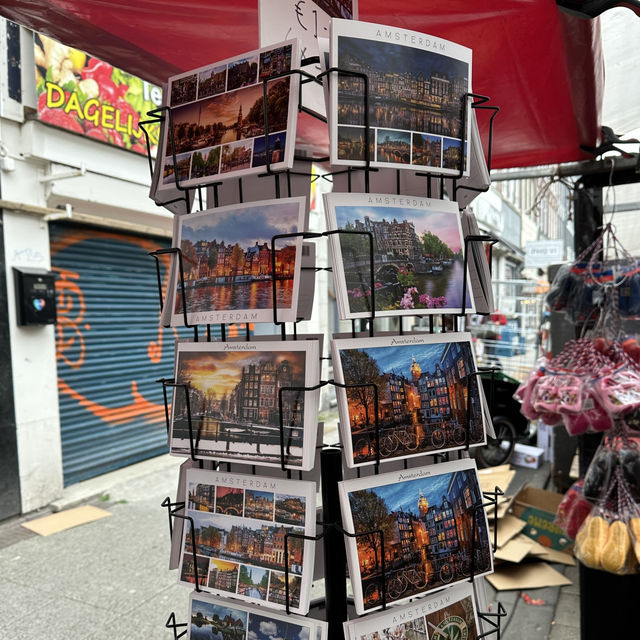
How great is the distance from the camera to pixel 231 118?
1406 mm

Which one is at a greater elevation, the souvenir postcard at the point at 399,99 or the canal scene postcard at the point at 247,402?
the souvenir postcard at the point at 399,99

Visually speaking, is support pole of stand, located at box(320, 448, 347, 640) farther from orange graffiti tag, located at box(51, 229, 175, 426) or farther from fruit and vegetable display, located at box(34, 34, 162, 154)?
orange graffiti tag, located at box(51, 229, 175, 426)

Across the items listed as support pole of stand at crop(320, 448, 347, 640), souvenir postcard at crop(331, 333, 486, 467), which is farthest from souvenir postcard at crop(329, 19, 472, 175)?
support pole of stand at crop(320, 448, 347, 640)

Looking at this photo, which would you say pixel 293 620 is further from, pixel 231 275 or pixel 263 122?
pixel 263 122

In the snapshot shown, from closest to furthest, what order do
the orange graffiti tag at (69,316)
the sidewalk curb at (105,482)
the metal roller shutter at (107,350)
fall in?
the sidewalk curb at (105,482), the orange graffiti tag at (69,316), the metal roller shutter at (107,350)

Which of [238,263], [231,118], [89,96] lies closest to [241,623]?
[238,263]

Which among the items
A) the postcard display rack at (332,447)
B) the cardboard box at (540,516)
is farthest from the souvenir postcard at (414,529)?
the cardboard box at (540,516)

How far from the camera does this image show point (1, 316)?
5.02 m

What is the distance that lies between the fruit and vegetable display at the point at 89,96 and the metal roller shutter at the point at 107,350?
1.10 metres

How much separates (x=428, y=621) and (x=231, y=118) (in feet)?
4.62

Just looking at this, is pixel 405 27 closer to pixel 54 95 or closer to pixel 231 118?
pixel 231 118

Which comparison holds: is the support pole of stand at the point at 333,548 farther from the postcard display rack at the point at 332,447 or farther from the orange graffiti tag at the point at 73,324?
the orange graffiti tag at the point at 73,324

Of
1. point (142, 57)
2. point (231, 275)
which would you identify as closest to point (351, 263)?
point (231, 275)

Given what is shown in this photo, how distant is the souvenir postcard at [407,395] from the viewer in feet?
4.28
